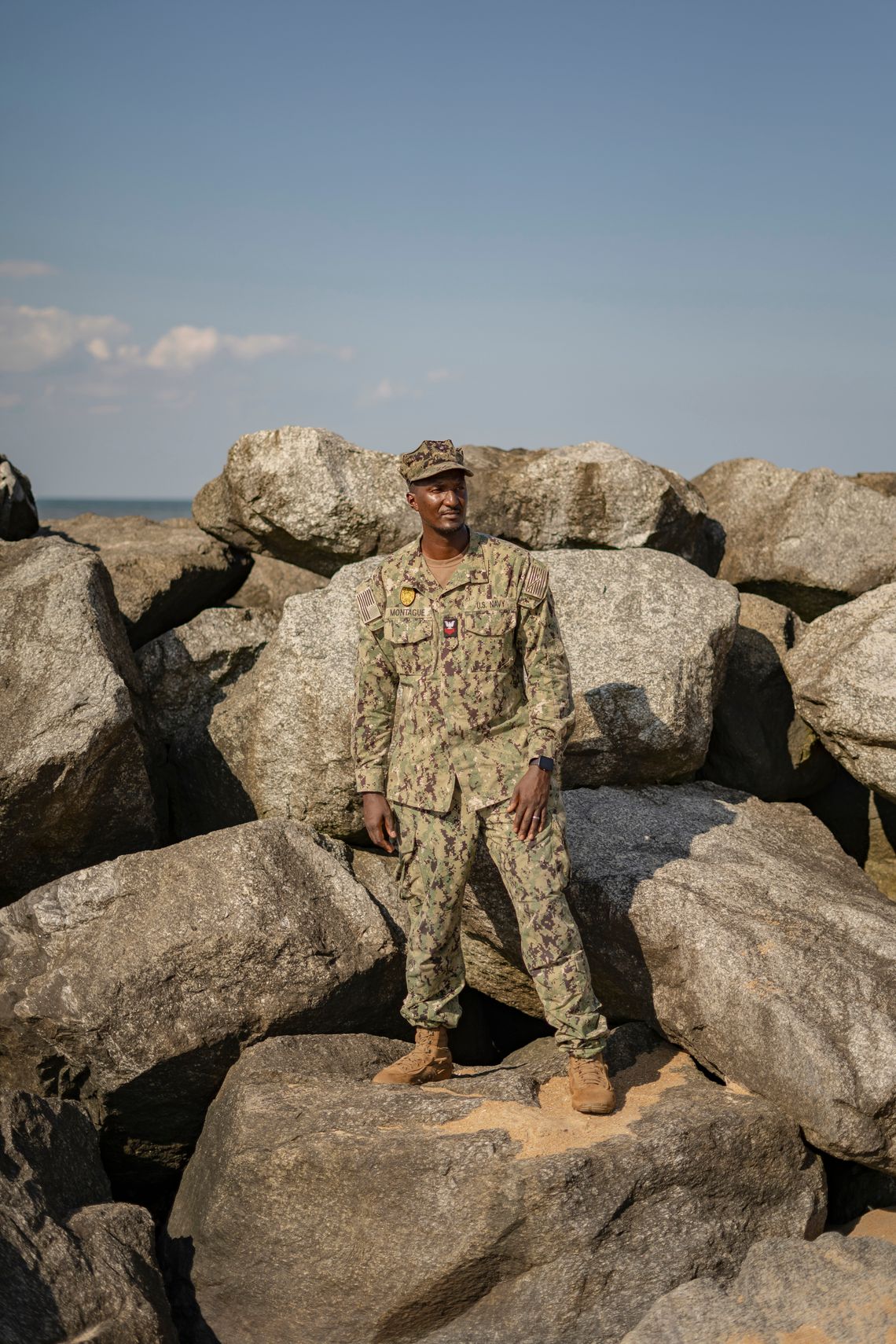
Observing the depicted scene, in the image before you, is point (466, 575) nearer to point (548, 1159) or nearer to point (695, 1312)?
point (548, 1159)

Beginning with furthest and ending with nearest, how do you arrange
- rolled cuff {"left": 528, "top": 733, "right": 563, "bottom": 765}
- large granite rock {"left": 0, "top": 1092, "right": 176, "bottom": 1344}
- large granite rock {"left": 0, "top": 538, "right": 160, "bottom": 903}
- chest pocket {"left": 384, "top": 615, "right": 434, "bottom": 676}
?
large granite rock {"left": 0, "top": 538, "right": 160, "bottom": 903}
chest pocket {"left": 384, "top": 615, "right": 434, "bottom": 676}
rolled cuff {"left": 528, "top": 733, "right": 563, "bottom": 765}
large granite rock {"left": 0, "top": 1092, "right": 176, "bottom": 1344}

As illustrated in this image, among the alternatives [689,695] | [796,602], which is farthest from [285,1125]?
[796,602]

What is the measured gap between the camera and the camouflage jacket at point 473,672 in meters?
5.99

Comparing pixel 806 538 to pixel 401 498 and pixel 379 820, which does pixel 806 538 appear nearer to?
pixel 401 498

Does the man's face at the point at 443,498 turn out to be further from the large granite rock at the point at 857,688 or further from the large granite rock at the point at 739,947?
the large granite rock at the point at 857,688

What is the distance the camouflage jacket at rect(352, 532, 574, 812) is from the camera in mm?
5988

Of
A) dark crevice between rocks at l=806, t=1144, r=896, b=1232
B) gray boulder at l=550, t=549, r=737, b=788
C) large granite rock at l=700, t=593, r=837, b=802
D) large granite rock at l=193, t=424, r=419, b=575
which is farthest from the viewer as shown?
large granite rock at l=193, t=424, r=419, b=575

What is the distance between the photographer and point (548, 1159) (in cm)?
516

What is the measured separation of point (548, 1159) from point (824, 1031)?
5.40 feet

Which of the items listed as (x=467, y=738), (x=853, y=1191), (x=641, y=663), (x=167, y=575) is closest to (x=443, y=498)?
(x=467, y=738)

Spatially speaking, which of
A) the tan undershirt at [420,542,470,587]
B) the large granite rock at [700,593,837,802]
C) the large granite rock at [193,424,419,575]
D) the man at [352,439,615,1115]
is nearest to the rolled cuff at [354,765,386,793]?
the man at [352,439,615,1115]

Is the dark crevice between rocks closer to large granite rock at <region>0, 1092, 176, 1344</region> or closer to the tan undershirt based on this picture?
large granite rock at <region>0, 1092, 176, 1344</region>

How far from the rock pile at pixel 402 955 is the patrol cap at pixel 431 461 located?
2393mm

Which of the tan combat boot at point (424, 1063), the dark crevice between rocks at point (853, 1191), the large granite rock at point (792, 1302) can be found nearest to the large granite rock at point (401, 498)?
the tan combat boot at point (424, 1063)
